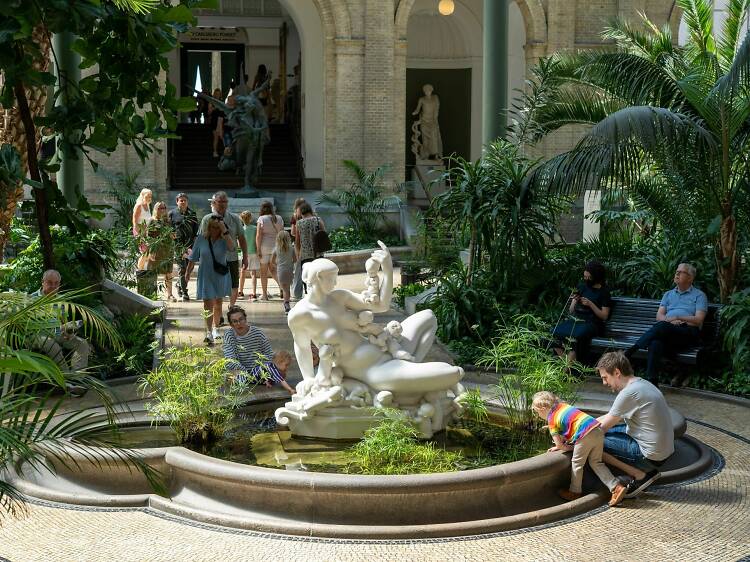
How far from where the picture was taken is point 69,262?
463 inches

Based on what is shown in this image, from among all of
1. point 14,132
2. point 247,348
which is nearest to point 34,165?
point 14,132

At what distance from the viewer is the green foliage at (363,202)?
21906 mm

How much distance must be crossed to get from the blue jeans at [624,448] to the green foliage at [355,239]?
1365cm

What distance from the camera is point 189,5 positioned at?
744 cm

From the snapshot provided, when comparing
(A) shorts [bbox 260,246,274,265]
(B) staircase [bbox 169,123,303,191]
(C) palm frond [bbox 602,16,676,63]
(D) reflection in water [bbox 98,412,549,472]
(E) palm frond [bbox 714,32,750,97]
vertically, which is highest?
(C) palm frond [bbox 602,16,676,63]

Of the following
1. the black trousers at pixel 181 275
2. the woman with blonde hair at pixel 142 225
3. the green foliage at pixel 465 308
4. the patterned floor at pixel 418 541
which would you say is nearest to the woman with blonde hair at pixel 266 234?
the black trousers at pixel 181 275

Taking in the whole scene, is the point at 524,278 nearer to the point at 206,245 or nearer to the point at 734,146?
the point at 734,146

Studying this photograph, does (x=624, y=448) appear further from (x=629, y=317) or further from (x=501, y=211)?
(x=501, y=211)

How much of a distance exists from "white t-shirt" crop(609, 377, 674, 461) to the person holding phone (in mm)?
3452

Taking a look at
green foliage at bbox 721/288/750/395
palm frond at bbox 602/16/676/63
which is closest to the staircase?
palm frond at bbox 602/16/676/63

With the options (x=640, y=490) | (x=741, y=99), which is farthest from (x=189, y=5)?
(x=741, y=99)

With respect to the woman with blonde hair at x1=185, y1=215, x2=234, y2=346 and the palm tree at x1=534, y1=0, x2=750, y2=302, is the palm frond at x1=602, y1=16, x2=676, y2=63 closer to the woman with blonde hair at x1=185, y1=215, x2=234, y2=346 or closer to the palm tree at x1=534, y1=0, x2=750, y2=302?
the palm tree at x1=534, y1=0, x2=750, y2=302

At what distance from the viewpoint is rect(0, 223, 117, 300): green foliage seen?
1127 centimetres

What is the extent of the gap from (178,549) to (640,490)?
8.93 feet
